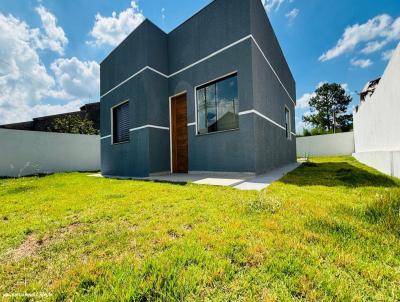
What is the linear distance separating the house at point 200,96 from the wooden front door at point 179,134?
0.04 metres

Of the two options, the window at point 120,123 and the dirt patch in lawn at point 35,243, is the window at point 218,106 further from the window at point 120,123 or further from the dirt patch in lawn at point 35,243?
the dirt patch in lawn at point 35,243

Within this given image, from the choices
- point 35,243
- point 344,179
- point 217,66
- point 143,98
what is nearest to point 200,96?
point 217,66

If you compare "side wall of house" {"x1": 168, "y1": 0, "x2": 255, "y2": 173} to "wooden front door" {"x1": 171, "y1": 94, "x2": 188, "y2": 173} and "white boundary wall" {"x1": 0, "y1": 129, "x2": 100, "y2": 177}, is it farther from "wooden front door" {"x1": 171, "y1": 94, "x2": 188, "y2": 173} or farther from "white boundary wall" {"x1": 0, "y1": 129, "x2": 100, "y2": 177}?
"white boundary wall" {"x1": 0, "y1": 129, "x2": 100, "y2": 177}

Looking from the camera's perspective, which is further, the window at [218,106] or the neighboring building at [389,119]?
the window at [218,106]

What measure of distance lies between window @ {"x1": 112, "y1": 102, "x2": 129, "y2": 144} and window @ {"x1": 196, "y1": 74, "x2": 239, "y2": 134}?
3.29 meters

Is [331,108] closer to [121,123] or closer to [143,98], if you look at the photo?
[143,98]

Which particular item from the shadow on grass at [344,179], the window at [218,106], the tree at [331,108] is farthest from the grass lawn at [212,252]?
the tree at [331,108]

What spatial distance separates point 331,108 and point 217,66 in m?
25.8

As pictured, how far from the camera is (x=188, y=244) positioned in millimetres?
1470

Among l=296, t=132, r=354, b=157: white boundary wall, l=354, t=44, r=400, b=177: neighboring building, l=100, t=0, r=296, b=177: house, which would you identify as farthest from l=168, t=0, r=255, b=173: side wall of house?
l=296, t=132, r=354, b=157: white boundary wall

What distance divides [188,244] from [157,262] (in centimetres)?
31

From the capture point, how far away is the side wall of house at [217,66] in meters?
5.11

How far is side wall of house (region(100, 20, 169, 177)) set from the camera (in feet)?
20.9

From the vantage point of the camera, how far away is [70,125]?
48.3 ft
